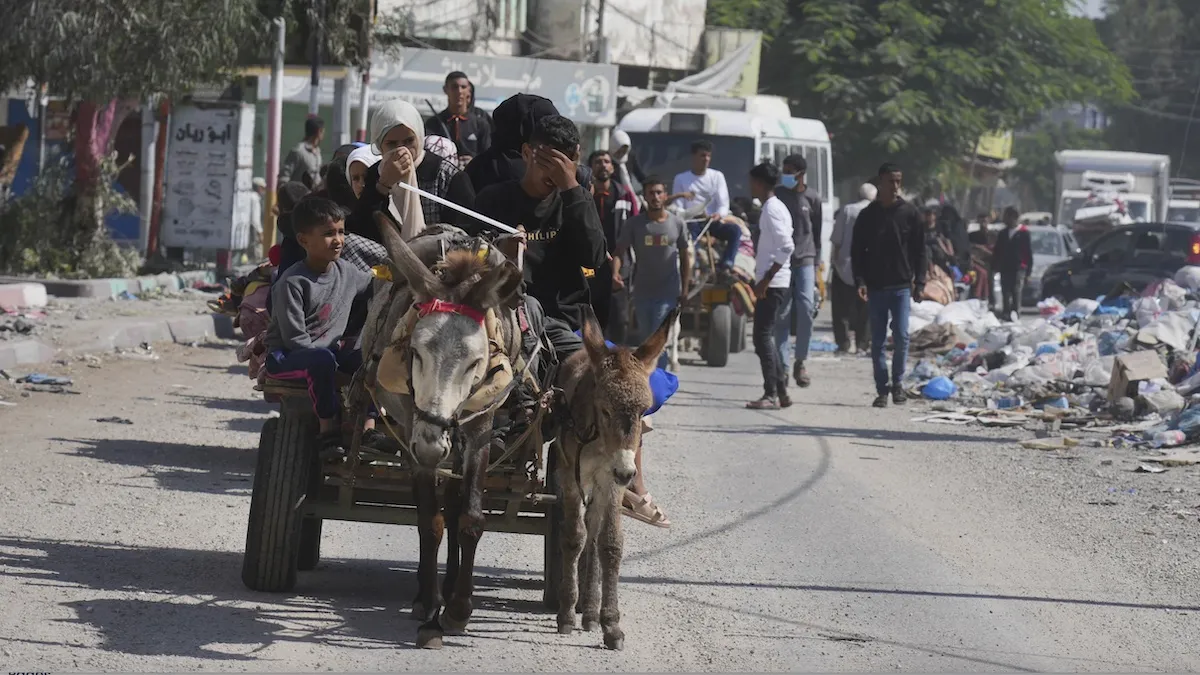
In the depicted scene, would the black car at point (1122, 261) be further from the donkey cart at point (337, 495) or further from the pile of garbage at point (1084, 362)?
the donkey cart at point (337, 495)

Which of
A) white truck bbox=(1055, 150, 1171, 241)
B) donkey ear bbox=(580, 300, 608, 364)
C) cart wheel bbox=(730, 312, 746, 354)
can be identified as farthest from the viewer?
white truck bbox=(1055, 150, 1171, 241)

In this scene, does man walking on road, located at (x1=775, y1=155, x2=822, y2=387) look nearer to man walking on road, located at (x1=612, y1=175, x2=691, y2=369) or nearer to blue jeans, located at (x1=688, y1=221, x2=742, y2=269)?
blue jeans, located at (x1=688, y1=221, x2=742, y2=269)

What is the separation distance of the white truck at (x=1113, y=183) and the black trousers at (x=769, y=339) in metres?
30.5

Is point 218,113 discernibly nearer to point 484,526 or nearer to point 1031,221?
point 484,526

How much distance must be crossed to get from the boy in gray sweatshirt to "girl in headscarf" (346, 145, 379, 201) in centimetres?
48

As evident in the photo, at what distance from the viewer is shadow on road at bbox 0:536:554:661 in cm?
611

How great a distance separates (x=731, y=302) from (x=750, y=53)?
68.6 feet

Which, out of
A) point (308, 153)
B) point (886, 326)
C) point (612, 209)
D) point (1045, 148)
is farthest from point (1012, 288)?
point (1045, 148)

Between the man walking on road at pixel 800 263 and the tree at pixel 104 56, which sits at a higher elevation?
the tree at pixel 104 56

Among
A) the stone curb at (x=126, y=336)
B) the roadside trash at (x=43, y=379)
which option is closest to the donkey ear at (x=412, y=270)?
the roadside trash at (x=43, y=379)

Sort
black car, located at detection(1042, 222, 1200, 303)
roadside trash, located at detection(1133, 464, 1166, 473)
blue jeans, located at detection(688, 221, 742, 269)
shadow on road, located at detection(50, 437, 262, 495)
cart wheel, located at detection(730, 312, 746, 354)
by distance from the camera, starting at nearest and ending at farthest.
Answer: shadow on road, located at detection(50, 437, 262, 495) < roadside trash, located at detection(1133, 464, 1166, 473) < blue jeans, located at detection(688, 221, 742, 269) < cart wheel, located at detection(730, 312, 746, 354) < black car, located at detection(1042, 222, 1200, 303)

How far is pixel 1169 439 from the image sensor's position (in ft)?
43.3

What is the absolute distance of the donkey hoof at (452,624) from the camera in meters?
6.21

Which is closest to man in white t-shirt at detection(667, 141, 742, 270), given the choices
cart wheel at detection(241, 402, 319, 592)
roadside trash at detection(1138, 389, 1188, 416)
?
roadside trash at detection(1138, 389, 1188, 416)
